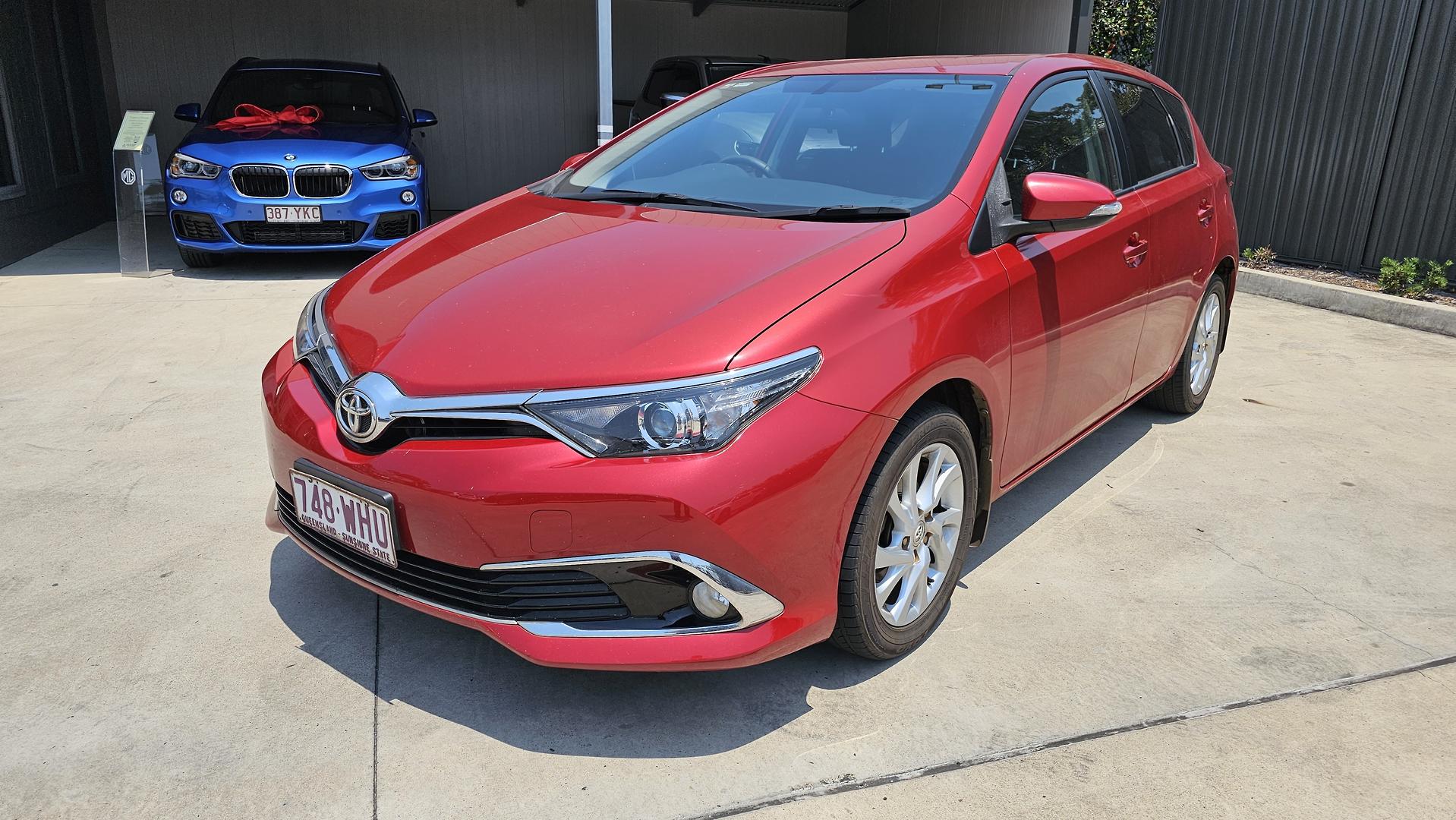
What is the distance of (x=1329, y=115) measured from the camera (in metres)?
7.56

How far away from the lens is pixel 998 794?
6.79 feet

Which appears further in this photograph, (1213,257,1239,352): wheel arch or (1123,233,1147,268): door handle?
(1213,257,1239,352): wheel arch

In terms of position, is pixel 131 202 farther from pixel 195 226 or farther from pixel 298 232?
pixel 298 232

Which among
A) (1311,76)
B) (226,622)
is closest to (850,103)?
(226,622)

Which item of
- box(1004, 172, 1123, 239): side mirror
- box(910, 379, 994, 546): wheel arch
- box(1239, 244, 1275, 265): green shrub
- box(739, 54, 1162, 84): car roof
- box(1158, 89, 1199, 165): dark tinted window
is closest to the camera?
box(910, 379, 994, 546): wheel arch

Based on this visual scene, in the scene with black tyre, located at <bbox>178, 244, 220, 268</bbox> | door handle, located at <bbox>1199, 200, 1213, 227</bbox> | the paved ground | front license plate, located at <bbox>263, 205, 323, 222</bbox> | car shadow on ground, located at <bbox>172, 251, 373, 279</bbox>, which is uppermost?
door handle, located at <bbox>1199, 200, 1213, 227</bbox>

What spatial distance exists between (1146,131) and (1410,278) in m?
4.07

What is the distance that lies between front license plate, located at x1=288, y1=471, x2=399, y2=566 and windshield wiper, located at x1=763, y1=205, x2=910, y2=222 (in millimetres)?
1244

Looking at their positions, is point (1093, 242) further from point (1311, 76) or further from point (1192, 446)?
point (1311, 76)

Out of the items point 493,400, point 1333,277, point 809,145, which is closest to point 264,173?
point 809,145

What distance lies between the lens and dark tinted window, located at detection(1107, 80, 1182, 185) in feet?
12.0

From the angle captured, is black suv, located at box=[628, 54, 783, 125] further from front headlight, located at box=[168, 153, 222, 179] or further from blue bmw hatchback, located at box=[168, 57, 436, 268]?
front headlight, located at box=[168, 153, 222, 179]

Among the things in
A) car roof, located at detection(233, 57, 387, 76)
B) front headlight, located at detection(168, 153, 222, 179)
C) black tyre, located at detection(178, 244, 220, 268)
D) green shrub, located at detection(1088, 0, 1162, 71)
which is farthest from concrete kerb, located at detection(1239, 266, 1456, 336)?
black tyre, located at detection(178, 244, 220, 268)

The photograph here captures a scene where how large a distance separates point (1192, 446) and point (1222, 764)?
2.21 m
